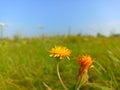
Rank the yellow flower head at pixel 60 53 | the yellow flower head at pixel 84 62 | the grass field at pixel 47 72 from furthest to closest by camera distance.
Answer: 1. the grass field at pixel 47 72
2. the yellow flower head at pixel 60 53
3. the yellow flower head at pixel 84 62

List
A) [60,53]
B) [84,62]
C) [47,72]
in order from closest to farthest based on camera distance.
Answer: [84,62] → [60,53] → [47,72]

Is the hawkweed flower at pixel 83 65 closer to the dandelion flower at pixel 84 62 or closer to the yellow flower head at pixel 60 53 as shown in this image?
the dandelion flower at pixel 84 62

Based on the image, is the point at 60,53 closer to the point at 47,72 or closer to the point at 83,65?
the point at 83,65

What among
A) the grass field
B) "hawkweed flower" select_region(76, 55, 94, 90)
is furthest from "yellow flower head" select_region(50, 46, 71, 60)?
the grass field

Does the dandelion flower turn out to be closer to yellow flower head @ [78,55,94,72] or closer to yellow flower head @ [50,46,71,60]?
yellow flower head @ [78,55,94,72]

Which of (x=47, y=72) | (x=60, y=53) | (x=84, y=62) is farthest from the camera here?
(x=47, y=72)

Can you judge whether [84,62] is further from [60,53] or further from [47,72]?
[47,72]

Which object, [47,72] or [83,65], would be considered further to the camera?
[47,72]

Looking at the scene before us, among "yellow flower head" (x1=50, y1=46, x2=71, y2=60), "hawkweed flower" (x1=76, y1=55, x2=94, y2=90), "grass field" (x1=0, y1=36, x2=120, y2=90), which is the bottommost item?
"grass field" (x1=0, y1=36, x2=120, y2=90)

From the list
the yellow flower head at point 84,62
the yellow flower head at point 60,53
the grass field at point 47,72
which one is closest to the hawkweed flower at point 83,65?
the yellow flower head at point 84,62

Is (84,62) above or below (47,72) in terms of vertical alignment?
above

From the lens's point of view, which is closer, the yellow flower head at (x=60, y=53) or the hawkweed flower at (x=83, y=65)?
the hawkweed flower at (x=83, y=65)

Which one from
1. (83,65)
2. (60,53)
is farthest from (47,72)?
(83,65)
